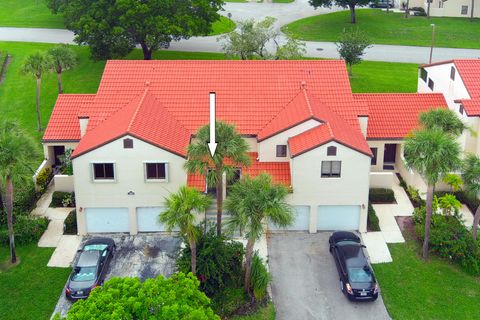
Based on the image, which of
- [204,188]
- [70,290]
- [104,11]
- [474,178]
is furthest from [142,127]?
[104,11]

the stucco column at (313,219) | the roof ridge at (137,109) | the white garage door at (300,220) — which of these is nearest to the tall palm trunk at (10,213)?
the roof ridge at (137,109)

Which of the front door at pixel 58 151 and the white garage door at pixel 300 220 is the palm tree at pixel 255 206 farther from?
the front door at pixel 58 151

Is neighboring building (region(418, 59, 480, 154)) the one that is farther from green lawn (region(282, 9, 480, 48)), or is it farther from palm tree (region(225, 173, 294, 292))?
green lawn (region(282, 9, 480, 48))

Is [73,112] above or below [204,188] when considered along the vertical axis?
above

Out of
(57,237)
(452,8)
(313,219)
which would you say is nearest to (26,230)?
(57,237)

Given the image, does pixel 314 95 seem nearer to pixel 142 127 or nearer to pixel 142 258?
pixel 142 127

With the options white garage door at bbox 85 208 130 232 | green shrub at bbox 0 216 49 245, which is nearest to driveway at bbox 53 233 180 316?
white garage door at bbox 85 208 130 232

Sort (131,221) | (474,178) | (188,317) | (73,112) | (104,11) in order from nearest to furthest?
(188,317), (474,178), (131,221), (73,112), (104,11)
